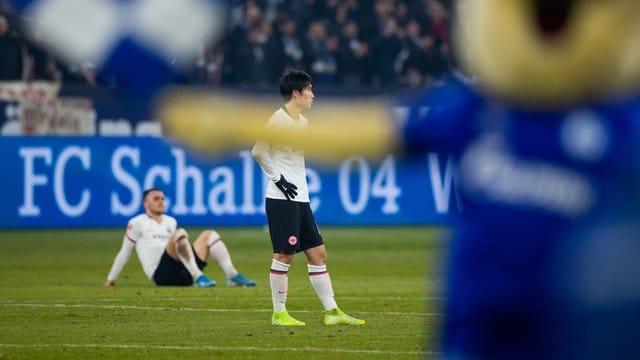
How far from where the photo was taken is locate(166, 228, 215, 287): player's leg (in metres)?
18.2

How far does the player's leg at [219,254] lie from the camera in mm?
18344

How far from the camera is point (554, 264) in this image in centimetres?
392

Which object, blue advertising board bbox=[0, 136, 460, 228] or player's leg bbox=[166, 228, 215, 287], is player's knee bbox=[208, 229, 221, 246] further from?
blue advertising board bbox=[0, 136, 460, 228]

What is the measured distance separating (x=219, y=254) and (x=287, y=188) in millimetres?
4944

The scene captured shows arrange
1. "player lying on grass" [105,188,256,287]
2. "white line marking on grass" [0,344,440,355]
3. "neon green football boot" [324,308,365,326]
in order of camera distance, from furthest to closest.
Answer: "player lying on grass" [105,188,256,287], "neon green football boot" [324,308,365,326], "white line marking on grass" [0,344,440,355]

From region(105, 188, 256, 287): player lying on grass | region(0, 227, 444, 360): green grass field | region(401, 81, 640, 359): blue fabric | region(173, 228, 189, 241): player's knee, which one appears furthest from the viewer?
region(105, 188, 256, 287): player lying on grass

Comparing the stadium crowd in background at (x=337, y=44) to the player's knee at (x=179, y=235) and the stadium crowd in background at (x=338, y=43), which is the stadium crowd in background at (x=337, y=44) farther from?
the player's knee at (x=179, y=235)

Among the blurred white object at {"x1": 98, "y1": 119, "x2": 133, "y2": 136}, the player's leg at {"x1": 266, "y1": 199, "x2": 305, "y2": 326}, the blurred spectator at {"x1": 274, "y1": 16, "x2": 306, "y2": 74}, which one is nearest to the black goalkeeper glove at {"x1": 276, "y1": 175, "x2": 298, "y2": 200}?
the player's leg at {"x1": 266, "y1": 199, "x2": 305, "y2": 326}

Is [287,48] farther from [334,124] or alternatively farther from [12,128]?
[334,124]

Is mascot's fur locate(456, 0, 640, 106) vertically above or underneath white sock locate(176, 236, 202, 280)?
above

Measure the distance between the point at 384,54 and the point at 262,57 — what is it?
119 inches

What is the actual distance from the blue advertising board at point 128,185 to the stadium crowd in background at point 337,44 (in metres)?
2.03

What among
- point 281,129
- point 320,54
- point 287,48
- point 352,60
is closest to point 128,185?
point 287,48

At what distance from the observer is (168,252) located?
18281 mm
